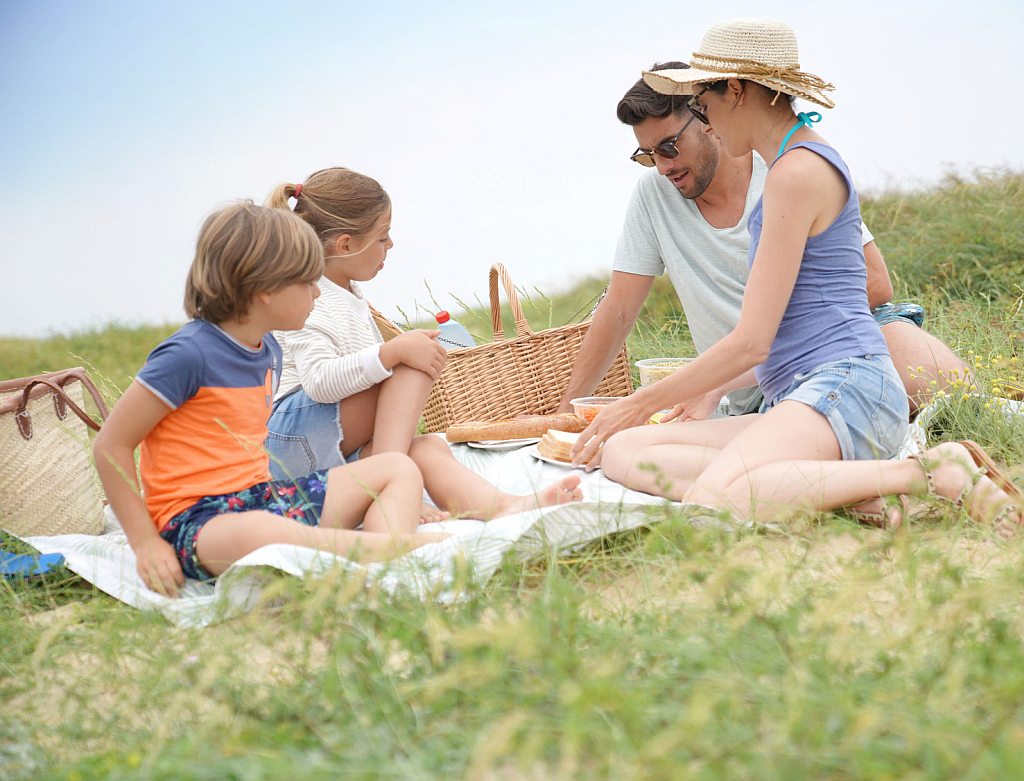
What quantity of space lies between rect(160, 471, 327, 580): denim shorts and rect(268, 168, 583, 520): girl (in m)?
0.35

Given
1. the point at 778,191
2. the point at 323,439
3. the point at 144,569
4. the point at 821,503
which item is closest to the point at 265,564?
the point at 144,569

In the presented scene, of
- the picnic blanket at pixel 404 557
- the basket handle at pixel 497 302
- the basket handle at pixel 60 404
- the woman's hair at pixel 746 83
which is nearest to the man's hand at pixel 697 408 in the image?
the picnic blanket at pixel 404 557

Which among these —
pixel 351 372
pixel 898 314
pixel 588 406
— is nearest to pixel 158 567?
pixel 351 372

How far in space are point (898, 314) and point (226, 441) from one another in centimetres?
258

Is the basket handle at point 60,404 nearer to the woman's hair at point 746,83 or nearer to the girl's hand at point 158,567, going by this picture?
the girl's hand at point 158,567

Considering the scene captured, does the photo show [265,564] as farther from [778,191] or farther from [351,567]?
[778,191]

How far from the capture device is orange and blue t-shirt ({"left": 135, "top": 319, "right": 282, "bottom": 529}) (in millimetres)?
2672

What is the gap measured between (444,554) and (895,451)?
1.43 meters

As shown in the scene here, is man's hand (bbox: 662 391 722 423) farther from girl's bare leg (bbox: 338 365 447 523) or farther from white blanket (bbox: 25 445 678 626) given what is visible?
girl's bare leg (bbox: 338 365 447 523)

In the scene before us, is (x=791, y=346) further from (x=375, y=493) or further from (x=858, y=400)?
(x=375, y=493)

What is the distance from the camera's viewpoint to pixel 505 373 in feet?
14.0

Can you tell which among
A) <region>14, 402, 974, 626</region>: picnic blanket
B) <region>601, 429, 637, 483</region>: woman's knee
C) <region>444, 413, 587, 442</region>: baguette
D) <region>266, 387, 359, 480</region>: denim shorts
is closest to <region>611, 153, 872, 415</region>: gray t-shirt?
<region>444, 413, 587, 442</region>: baguette

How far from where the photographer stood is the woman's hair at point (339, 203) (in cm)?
343

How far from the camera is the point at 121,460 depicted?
2.58 m
